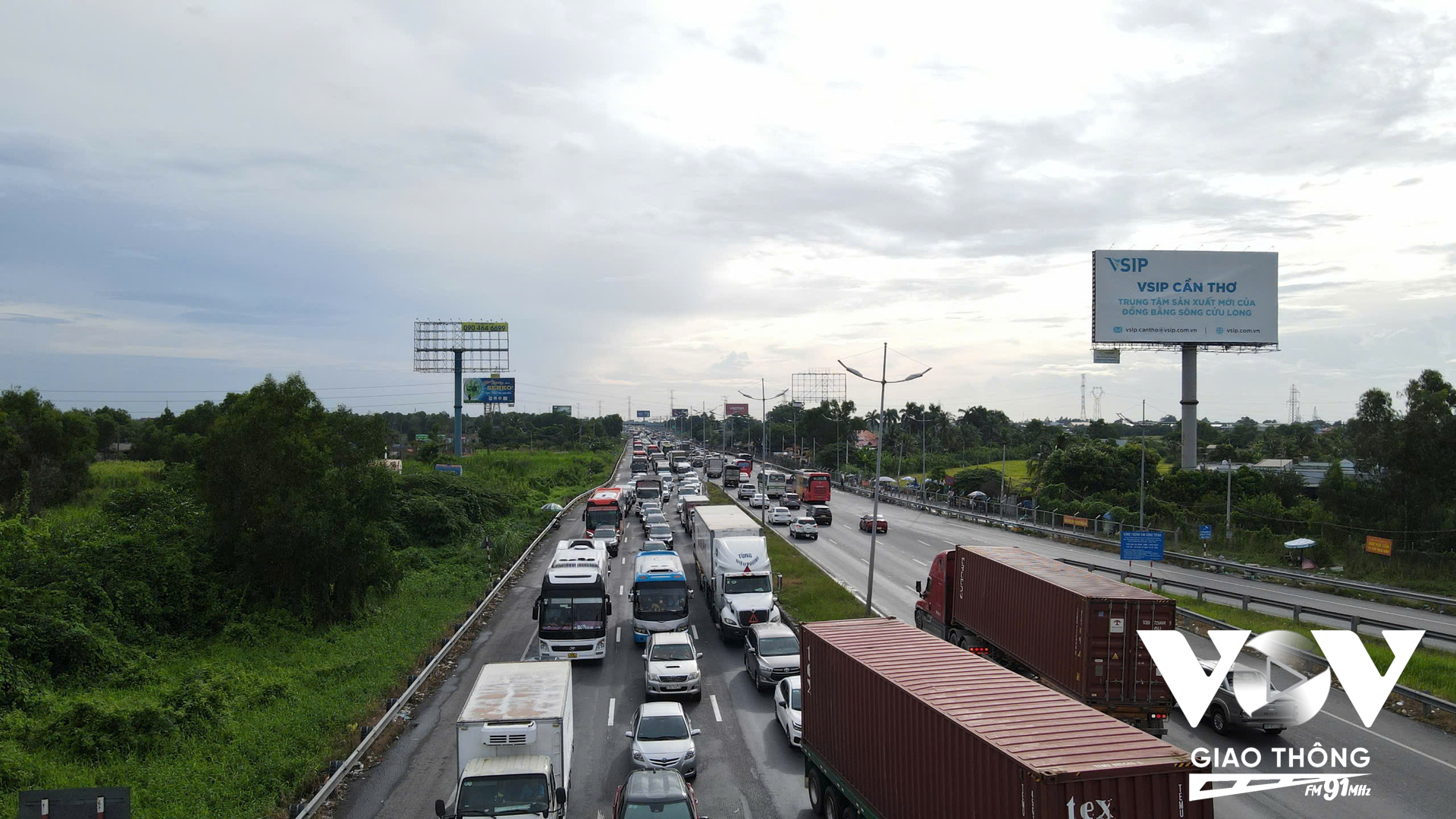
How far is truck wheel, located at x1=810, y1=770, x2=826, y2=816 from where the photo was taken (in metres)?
15.5

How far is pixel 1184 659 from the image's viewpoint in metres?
19.0

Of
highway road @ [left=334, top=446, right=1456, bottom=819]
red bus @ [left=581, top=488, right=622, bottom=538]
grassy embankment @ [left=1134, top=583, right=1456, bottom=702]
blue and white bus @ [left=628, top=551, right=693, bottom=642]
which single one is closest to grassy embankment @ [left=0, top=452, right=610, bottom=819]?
highway road @ [left=334, top=446, right=1456, bottom=819]

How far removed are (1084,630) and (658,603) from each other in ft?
46.4

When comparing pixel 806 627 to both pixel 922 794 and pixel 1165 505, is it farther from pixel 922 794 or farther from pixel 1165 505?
pixel 1165 505

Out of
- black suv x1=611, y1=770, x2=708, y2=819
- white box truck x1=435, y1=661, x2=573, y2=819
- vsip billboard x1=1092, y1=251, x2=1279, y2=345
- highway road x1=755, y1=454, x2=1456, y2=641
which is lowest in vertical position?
highway road x1=755, y1=454, x2=1456, y2=641

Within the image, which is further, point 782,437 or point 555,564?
point 782,437

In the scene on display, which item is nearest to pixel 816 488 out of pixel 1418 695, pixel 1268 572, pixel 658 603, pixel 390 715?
pixel 1268 572

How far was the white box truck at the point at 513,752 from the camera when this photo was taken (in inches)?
535

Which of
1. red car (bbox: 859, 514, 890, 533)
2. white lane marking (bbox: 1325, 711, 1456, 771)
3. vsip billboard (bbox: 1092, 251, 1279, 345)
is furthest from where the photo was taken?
vsip billboard (bbox: 1092, 251, 1279, 345)

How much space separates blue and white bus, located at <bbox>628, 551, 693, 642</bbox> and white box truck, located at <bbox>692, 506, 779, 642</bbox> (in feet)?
5.22

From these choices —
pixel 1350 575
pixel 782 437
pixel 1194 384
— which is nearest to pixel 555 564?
pixel 1350 575

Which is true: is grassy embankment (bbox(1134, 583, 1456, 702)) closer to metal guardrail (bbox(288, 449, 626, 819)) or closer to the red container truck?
the red container truck

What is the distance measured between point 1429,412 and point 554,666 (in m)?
54.4

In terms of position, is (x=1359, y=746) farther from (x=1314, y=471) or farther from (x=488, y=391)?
(x=488, y=391)
